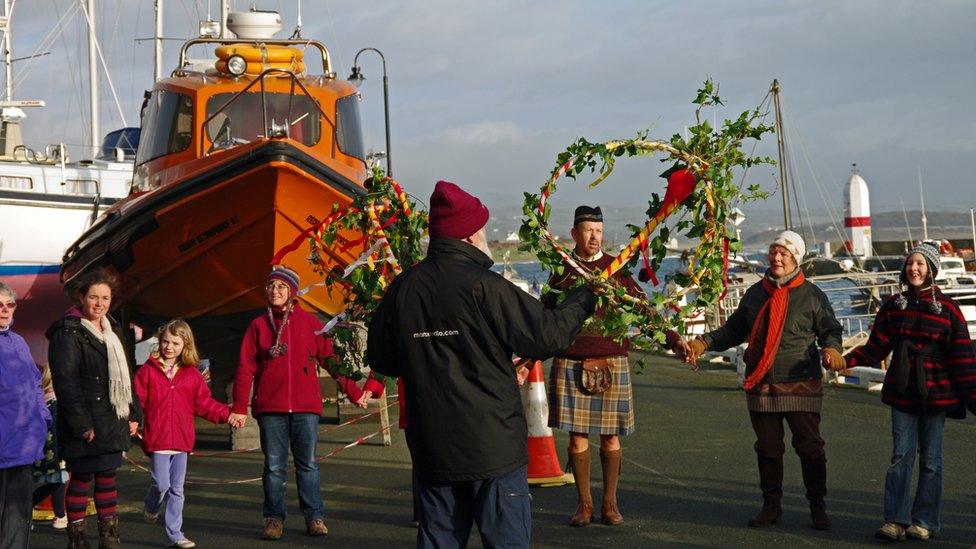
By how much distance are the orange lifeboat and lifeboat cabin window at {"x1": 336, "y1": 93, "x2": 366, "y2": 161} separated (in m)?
0.02

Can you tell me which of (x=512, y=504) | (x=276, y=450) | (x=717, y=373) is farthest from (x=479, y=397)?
(x=717, y=373)

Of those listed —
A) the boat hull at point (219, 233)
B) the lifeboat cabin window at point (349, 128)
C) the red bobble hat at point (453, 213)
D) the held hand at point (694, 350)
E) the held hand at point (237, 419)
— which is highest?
the lifeboat cabin window at point (349, 128)

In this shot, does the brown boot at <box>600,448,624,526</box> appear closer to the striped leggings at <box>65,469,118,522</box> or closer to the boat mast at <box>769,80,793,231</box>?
the striped leggings at <box>65,469,118,522</box>

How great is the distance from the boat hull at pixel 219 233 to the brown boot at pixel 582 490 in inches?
162

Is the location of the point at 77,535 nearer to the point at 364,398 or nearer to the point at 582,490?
the point at 364,398

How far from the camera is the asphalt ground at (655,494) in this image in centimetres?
768

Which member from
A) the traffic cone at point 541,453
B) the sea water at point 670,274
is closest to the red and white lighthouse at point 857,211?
the sea water at point 670,274

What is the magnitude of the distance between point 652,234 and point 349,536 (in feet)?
8.71

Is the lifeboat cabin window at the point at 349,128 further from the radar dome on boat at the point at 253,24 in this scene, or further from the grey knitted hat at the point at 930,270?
the grey knitted hat at the point at 930,270

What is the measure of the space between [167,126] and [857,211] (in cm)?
5640

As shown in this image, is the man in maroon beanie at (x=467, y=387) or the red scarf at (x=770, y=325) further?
the red scarf at (x=770, y=325)

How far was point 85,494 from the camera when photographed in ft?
24.9

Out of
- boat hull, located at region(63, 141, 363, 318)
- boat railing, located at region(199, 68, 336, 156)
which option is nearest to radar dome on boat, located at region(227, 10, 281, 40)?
boat railing, located at region(199, 68, 336, 156)

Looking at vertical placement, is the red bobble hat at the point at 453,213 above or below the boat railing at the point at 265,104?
below
